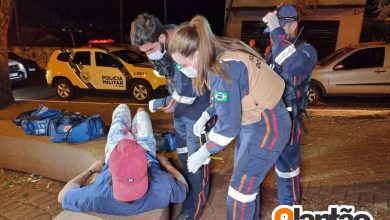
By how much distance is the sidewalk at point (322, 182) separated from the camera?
136 inches

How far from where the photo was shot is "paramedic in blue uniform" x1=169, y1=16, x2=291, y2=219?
2072 millimetres

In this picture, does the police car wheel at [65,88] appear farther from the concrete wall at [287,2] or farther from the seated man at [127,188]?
the concrete wall at [287,2]

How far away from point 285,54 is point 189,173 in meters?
1.33

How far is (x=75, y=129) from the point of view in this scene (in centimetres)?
410

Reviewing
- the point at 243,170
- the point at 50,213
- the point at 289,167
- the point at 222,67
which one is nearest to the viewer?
the point at 222,67

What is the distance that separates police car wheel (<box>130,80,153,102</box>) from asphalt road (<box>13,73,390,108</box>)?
27cm

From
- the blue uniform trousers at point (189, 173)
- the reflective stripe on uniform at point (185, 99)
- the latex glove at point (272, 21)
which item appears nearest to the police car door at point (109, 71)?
the blue uniform trousers at point (189, 173)

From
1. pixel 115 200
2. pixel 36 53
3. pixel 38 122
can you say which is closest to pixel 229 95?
pixel 115 200

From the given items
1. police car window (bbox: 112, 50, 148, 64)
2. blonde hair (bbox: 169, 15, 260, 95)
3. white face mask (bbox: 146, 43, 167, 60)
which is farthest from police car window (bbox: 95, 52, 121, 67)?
blonde hair (bbox: 169, 15, 260, 95)

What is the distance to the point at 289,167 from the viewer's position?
9.55 ft

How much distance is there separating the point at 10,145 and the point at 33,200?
34.5 inches

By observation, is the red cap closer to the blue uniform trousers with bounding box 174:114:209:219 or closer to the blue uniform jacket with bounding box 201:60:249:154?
the blue uniform jacket with bounding box 201:60:249:154

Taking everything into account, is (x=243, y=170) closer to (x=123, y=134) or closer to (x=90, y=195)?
(x=90, y=195)

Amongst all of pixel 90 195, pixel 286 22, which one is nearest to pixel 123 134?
pixel 90 195
